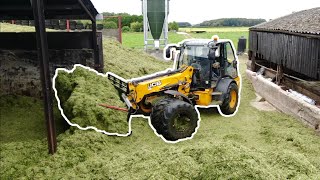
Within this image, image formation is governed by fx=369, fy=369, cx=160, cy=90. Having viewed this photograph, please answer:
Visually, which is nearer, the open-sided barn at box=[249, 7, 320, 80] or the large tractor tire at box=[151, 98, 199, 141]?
the large tractor tire at box=[151, 98, 199, 141]

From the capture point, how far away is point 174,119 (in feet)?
24.4

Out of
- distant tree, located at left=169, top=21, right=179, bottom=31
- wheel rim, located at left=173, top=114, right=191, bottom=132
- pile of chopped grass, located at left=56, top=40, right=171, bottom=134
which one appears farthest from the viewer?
distant tree, located at left=169, top=21, right=179, bottom=31

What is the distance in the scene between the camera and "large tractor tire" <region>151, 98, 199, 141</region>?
731 cm

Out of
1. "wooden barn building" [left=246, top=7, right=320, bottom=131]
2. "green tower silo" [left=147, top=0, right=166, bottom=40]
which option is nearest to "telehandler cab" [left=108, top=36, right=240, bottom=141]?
"wooden barn building" [left=246, top=7, right=320, bottom=131]

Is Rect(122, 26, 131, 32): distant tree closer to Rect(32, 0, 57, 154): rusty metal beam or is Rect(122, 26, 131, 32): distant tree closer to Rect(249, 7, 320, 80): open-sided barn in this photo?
Rect(249, 7, 320, 80): open-sided barn

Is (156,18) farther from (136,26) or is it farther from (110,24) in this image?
(136,26)

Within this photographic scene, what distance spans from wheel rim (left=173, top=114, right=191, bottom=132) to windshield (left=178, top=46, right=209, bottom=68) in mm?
1644

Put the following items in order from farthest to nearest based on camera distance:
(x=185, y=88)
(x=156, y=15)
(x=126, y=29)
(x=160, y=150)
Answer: (x=126, y=29)
(x=156, y=15)
(x=185, y=88)
(x=160, y=150)

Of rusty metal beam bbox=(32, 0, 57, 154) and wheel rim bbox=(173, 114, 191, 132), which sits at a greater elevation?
rusty metal beam bbox=(32, 0, 57, 154)

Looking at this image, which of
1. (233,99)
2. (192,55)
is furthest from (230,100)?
(192,55)

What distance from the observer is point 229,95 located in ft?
30.0

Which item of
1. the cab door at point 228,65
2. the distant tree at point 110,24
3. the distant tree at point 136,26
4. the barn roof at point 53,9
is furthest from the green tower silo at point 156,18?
the distant tree at point 136,26

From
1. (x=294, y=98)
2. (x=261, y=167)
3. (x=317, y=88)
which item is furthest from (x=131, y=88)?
(x=317, y=88)

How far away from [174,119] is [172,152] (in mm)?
1332
